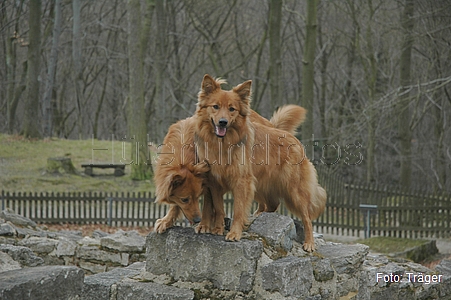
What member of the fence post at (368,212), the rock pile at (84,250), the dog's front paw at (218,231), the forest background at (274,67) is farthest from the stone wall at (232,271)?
the forest background at (274,67)

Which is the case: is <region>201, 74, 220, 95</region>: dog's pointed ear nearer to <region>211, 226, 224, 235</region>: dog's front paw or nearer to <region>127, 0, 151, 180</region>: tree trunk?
<region>211, 226, 224, 235</region>: dog's front paw

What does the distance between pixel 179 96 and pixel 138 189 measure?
18.3 metres

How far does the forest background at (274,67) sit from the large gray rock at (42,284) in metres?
12.7

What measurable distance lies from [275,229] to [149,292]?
1.31m

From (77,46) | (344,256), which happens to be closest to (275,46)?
(77,46)

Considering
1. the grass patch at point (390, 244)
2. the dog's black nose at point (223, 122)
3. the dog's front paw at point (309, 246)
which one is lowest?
the grass patch at point (390, 244)

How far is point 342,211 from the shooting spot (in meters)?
14.7

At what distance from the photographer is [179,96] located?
116 feet

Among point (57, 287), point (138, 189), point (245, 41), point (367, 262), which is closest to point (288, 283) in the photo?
point (57, 287)

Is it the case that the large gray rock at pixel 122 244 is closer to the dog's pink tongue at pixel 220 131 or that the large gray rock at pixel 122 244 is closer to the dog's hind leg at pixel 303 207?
the dog's hind leg at pixel 303 207

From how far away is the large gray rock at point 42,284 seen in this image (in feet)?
11.2

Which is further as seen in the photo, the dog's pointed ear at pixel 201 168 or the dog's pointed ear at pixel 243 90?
the dog's pointed ear at pixel 243 90

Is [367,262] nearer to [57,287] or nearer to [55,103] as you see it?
[57,287]

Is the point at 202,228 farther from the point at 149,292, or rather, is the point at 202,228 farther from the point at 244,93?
the point at 244,93
